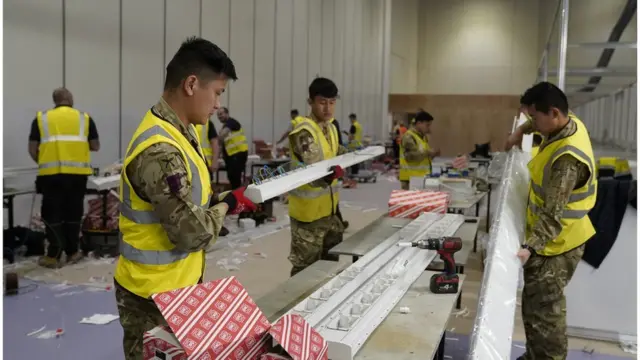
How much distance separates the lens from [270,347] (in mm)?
1615

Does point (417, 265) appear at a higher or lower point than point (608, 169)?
lower

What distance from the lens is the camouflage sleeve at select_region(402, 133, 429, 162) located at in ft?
22.7

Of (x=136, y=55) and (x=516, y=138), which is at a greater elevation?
(x=136, y=55)

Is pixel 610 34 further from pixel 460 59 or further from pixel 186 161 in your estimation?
pixel 460 59

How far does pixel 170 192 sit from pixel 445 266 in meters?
1.23

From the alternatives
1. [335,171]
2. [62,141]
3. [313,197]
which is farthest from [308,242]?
[62,141]

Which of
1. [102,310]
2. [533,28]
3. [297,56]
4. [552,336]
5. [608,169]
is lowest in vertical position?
[102,310]

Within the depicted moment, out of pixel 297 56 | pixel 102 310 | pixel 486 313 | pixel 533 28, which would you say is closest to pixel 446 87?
pixel 533 28

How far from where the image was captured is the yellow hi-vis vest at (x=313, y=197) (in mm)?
Result: 3738

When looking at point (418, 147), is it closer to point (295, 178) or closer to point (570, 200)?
point (570, 200)

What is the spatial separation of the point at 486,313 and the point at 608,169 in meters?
3.50

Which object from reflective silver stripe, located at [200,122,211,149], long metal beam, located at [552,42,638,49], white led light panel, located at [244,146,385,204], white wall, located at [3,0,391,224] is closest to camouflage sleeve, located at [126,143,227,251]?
white led light panel, located at [244,146,385,204]

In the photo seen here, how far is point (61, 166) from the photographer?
564 cm

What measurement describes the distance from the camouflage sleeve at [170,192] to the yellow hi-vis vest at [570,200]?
186cm
